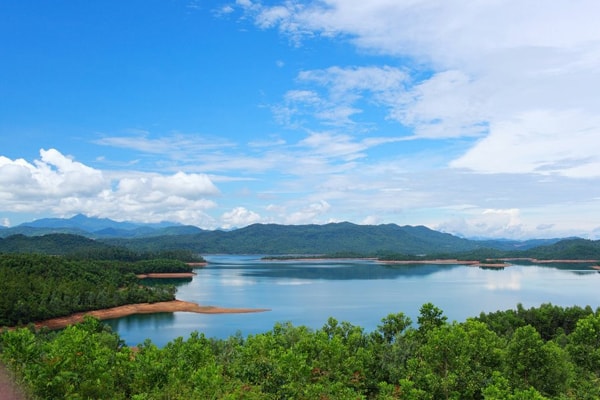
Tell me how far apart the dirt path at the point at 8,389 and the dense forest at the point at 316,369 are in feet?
0.83

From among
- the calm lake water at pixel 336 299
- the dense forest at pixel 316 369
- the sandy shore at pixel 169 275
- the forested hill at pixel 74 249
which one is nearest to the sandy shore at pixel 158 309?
the calm lake water at pixel 336 299

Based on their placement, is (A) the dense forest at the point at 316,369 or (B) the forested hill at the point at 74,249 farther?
(B) the forested hill at the point at 74,249

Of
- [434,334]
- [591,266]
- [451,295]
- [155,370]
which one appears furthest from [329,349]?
[591,266]

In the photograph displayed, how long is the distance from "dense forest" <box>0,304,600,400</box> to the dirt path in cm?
25

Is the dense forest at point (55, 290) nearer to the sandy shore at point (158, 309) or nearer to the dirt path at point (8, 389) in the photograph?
the sandy shore at point (158, 309)

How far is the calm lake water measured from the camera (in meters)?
40.5

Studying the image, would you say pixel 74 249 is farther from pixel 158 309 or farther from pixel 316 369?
pixel 316 369

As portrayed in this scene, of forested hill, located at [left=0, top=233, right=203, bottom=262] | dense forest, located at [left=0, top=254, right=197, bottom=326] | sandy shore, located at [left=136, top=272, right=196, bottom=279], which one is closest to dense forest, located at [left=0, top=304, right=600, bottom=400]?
dense forest, located at [left=0, top=254, right=197, bottom=326]

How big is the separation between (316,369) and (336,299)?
42.7 meters

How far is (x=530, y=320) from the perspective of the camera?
30781mm

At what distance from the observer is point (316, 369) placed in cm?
1477

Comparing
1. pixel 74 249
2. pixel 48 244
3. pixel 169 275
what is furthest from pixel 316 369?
pixel 48 244

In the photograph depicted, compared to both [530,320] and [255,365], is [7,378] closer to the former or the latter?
[255,365]

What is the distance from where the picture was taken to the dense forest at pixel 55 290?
1580 inches
